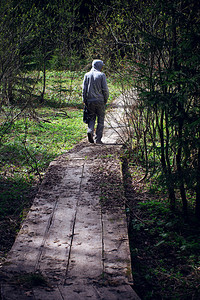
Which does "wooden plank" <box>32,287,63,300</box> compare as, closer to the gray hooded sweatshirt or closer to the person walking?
the person walking

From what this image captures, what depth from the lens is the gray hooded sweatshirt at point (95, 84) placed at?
8.13 metres

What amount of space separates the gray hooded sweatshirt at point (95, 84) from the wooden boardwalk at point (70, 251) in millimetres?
3509

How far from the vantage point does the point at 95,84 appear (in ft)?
26.8

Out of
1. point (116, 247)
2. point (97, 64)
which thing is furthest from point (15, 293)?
point (97, 64)

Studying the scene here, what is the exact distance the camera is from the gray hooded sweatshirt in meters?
8.13

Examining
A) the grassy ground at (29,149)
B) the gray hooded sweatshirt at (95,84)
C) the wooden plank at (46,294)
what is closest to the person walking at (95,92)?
the gray hooded sweatshirt at (95,84)

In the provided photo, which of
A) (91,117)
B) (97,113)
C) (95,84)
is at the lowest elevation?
(91,117)

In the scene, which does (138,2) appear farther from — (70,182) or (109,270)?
(109,270)

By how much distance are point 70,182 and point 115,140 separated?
3644 millimetres

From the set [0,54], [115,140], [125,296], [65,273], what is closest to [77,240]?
[65,273]

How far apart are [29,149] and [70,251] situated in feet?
18.7

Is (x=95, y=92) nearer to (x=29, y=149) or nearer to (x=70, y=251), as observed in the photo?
(x=29, y=149)

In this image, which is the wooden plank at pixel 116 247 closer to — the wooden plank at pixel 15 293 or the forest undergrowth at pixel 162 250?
the forest undergrowth at pixel 162 250

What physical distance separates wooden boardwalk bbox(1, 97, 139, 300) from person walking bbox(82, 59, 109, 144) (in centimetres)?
345
